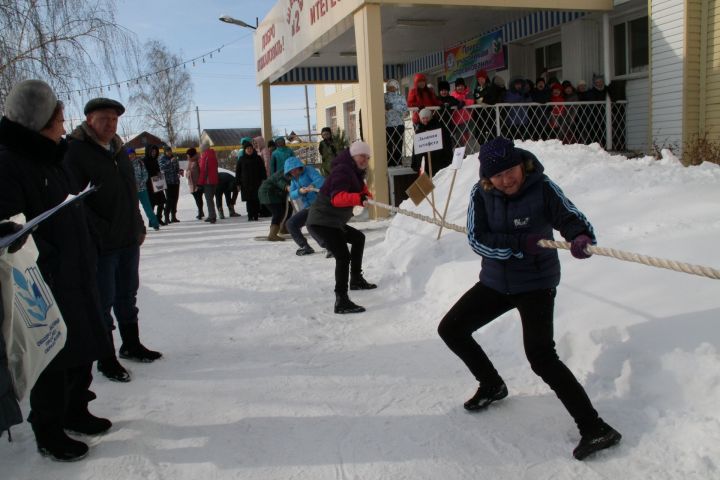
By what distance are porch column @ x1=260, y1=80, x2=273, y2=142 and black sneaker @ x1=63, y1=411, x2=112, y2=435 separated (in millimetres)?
→ 14491

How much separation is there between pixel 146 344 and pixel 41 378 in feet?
6.23

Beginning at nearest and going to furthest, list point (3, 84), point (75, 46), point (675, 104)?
point (675, 104)
point (3, 84)
point (75, 46)

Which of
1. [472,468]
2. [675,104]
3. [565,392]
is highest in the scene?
[675,104]

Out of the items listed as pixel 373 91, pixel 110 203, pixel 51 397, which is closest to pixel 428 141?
pixel 373 91

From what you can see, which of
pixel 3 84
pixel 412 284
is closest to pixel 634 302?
pixel 412 284

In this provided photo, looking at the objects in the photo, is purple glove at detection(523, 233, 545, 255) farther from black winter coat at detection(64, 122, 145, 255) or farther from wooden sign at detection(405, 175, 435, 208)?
wooden sign at detection(405, 175, 435, 208)

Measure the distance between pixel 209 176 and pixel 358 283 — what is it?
767 cm

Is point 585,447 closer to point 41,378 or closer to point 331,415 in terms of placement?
point 331,415

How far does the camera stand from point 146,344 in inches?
181

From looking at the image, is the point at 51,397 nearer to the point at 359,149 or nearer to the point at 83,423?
the point at 83,423

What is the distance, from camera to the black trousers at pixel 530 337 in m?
2.66

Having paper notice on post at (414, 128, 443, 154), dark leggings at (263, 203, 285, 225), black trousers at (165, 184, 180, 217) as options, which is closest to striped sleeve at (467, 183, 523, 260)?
paper notice on post at (414, 128, 443, 154)

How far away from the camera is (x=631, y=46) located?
10766 mm

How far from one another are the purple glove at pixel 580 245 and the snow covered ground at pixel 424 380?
879 millimetres
